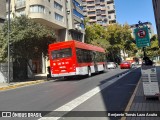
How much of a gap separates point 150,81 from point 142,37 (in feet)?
10.9

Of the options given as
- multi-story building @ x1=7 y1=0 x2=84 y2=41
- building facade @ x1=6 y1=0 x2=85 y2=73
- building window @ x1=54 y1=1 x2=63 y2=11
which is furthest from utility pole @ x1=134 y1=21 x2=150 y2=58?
building window @ x1=54 y1=1 x2=63 y2=11

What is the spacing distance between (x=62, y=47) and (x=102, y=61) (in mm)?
11052

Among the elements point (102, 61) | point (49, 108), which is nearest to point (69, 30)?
point (102, 61)

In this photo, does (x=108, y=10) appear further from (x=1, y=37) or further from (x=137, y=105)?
(x=137, y=105)

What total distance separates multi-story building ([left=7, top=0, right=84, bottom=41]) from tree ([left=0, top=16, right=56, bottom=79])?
53.2 ft

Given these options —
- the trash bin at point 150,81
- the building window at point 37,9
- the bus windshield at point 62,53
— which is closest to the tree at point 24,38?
the bus windshield at point 62,53

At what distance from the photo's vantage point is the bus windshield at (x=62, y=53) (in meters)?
22.1

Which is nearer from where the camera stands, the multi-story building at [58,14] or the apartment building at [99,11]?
the multi-story building at [58,14]

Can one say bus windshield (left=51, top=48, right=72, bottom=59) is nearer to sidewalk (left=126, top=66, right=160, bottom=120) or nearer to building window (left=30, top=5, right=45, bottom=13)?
sidewalk (left=126, top=66, right=160, bottom=120)

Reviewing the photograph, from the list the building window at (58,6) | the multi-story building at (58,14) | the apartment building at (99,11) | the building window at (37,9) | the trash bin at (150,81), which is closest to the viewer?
the trash bin at (150,81)

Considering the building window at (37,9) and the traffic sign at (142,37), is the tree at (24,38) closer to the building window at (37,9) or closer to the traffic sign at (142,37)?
the traffic sign at (142,37)

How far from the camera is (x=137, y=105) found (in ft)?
27.7

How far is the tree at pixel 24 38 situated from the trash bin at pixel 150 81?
58.0 feet

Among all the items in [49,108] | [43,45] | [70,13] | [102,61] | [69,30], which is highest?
[70,13]
